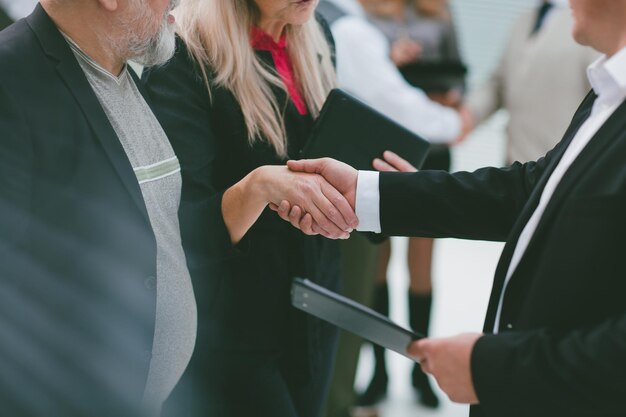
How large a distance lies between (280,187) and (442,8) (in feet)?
7.55

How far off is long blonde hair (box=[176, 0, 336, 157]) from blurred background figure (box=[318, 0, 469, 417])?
2.04 feet

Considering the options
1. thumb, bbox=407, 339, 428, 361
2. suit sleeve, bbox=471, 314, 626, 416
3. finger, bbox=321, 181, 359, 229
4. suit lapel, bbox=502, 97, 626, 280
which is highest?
suit lapel, bbox=502, 97, 626, 280

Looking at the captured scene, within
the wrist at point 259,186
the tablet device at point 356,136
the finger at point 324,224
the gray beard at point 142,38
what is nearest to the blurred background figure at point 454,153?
the tablet device at point 356,136

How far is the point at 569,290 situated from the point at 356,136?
2.51 ft

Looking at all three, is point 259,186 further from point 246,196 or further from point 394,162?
point 394,162

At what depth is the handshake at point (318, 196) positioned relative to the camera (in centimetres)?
155

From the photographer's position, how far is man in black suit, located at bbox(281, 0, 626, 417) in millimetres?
1016

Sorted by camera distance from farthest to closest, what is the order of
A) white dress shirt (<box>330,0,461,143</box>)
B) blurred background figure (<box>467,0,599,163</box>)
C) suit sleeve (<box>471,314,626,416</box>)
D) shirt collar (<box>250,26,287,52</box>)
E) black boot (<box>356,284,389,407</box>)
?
black boot (<box>356,284,389,407</box>)
blurred background figure (<box>467,0,599,163</box>)
white dress shirt (<box>330,0,461,143</box>)
shirt collar (<box>250,26,287,52</box>)
suit sleeve (<box>471,314,626,416</box>)

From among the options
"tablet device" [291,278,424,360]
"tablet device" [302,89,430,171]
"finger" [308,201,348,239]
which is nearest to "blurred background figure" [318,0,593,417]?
"tablet device" [302,89,430,171]

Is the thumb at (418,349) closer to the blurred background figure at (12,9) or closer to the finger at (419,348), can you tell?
the finger at (419,348)

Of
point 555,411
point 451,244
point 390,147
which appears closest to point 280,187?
point 390,147

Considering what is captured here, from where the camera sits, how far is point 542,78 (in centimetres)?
304

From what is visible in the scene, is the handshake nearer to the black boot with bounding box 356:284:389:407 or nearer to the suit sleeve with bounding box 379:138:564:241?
the suit sleeve with bounding box 379:138:564:241

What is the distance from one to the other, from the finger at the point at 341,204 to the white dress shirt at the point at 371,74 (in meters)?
1.16
